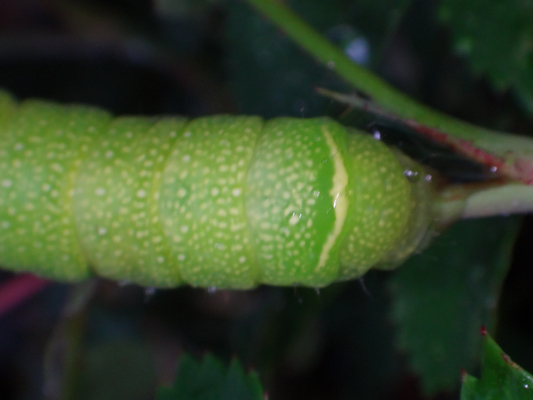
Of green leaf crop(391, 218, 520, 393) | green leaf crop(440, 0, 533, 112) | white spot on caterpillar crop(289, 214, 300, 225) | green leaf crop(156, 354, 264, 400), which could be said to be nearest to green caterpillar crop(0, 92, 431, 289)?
white spot on caterpillar crop(289, 214, 300, 225)

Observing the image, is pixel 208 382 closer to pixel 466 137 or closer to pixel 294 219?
pixel 294 219

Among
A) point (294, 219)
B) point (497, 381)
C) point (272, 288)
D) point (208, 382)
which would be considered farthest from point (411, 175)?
point (272, 288)

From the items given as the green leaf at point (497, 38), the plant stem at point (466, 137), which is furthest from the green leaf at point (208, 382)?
the green leaf at point (497, 38)

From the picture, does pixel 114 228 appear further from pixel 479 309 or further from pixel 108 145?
pixel 479 309

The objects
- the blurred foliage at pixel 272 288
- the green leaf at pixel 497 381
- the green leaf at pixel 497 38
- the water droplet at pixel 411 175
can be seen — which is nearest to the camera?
the green leaf at pixel 497 381

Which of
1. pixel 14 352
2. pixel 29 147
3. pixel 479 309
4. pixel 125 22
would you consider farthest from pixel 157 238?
pixel 14 352

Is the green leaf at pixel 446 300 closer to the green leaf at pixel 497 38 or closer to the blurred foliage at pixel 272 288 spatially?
the blurred foliage at pixel 272 288
